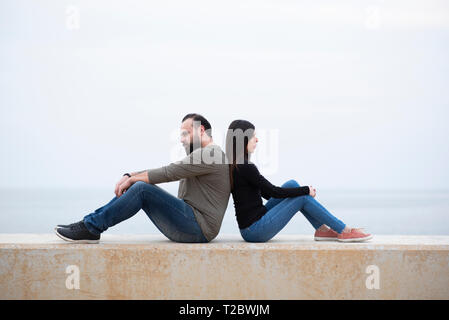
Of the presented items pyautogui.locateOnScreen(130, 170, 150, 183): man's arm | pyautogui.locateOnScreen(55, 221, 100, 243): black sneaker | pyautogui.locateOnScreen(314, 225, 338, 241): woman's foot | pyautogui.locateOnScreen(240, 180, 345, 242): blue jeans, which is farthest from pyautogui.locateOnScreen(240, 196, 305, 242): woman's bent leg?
pyautogui.locateOnScreen(55, 221, 100, 243): black sneaker

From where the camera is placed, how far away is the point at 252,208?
3.49 m

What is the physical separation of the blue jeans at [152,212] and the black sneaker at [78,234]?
4 cm

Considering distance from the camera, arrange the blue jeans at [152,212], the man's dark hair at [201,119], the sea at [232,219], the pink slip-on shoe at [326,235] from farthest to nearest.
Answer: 1. the sea at [232,219]
2. the pink slip-on shoe at [326,235]
3. the man's dark hair at [201,119]
4. the blue jeans at [152,212]

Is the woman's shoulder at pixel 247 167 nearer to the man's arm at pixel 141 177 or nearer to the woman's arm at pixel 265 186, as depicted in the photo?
the woman's arm at pixel 265 186

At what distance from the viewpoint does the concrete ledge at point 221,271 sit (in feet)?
10.8

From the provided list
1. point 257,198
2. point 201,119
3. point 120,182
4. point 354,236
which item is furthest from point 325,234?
point 120,182

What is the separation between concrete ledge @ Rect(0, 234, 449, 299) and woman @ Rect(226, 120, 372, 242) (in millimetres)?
162

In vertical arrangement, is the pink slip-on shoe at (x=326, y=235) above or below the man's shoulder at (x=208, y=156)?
below

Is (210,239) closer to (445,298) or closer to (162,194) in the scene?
(162,194)

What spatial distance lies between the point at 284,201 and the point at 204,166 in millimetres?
605

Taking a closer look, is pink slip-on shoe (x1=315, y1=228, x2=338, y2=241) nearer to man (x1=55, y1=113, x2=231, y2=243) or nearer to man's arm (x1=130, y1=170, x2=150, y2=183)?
man (x1=55, y1=113, x2=231, y2=243)

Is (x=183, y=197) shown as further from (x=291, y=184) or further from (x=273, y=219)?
(x=291, y=184)

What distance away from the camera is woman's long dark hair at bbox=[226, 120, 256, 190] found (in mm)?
3408

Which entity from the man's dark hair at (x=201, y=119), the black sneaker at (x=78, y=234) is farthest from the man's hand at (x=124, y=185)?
the man's dark hair at (x=201, y=119)
